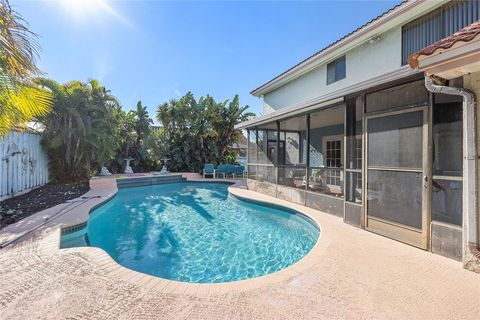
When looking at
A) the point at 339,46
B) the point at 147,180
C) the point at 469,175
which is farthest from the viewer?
the point at 147,180

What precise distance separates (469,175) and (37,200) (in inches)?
520

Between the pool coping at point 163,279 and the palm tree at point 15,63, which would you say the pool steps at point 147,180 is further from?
the palm tree at point 15,63

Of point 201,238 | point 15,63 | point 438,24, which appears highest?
point 438,24

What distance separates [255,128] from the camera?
1282cm

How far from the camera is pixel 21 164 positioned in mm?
9906

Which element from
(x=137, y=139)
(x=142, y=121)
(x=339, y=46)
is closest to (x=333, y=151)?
(x=339, y=46)

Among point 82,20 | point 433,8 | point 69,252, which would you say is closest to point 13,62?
point 69,252

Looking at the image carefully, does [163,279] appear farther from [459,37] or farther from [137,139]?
[137,139]

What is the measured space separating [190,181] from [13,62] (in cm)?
1488

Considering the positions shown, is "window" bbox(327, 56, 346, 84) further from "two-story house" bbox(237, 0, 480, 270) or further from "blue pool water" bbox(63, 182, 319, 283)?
"blue pool water" bbox(63, 182, 319, 283)

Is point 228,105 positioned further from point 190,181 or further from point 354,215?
point 354,215

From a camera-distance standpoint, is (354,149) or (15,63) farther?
(354,149)

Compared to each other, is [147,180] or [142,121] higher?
[142,121]

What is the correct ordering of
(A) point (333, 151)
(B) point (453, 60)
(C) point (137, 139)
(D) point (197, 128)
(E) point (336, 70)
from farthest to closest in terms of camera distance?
(C) point (137, 139), (D) point (197, 128), (A) point (333, 151), (E) point (336, 70), (B) point (453, 60)
